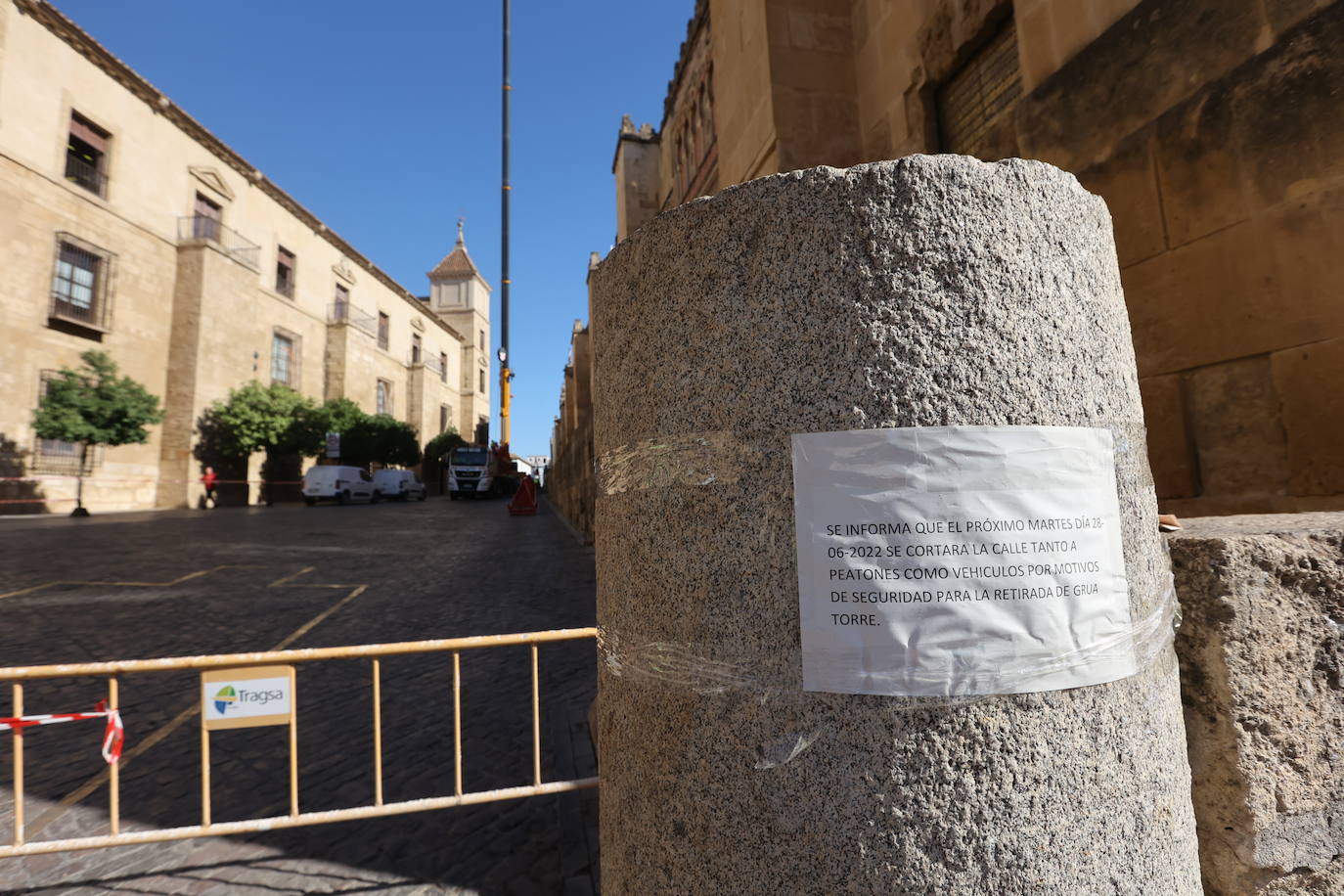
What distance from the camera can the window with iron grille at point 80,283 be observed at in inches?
903

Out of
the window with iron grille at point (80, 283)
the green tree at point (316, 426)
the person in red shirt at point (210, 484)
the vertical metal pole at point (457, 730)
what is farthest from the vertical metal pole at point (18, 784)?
the green tree at point (316, 426)

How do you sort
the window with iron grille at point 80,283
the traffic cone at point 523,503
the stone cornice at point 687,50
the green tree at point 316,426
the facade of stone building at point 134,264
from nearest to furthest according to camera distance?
the stone cornice at point 687,50 < the traffic cone at point 523,503 < the facade of stone building at point 134,264 < the window with iron grille at point 80,283 < the green tree at point 316,426

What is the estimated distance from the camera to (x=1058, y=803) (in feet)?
3.79

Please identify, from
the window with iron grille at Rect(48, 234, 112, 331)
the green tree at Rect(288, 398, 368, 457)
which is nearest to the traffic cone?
the green tree at Rect(288, 398, 368, 457)

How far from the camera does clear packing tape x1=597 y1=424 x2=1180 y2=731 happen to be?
114 cm

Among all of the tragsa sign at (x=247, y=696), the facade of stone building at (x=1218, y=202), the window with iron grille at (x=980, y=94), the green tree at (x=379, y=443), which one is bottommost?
the tragsa sign at (x=247, y=696)

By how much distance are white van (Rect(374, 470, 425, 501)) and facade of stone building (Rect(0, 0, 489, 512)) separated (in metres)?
5.16

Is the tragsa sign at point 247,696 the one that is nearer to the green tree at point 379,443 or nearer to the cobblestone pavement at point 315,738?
the cobblestone pavement at point 315,738

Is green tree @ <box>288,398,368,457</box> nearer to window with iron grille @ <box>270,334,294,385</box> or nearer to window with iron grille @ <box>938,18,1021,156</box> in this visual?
window with iron grille @ <box>270,334,294,385</box>

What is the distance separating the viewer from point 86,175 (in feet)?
80.7

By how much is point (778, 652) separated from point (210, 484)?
31.0 meters

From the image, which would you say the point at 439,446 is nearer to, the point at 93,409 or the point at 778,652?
the point at 93,409

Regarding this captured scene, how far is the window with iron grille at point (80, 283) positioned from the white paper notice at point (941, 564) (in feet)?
96.7

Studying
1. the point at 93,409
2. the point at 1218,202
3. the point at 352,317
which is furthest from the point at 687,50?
the point at 352,317
